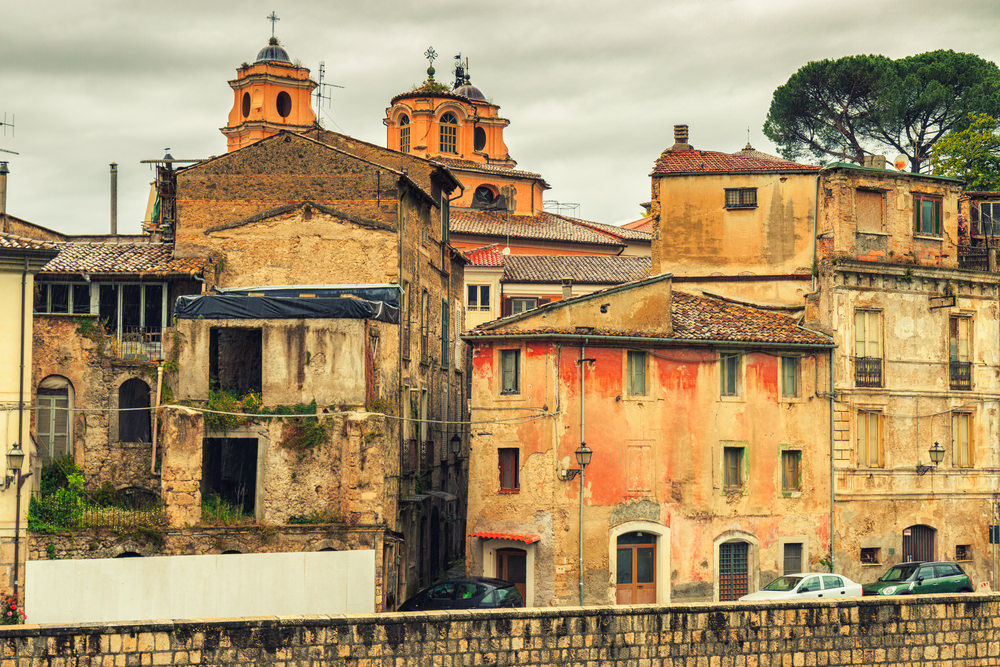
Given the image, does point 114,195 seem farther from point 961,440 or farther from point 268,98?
point 961,440

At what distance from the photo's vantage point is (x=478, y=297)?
189 feet

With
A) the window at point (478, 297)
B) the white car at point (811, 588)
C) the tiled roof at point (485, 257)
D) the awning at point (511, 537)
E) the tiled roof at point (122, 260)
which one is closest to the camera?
the white car at point (811, 588)

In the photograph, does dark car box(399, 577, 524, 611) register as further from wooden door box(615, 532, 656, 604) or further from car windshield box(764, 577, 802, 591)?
car windshield box(764, 577, 802, 591)

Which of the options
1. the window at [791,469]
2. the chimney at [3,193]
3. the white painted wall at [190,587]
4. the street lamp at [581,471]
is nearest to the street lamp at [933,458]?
the window at [791,469]

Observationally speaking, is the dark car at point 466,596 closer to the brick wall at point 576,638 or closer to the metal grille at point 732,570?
the brick wall at point 576,638

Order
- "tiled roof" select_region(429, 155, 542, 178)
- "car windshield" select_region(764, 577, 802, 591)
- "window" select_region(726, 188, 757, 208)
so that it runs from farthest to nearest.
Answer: "tiled roof" select_region(429, 155, 542, 178) < "window" select_region(726, 188, 757, 208) < "car windshield" select_region(764, 577, 802, 591)

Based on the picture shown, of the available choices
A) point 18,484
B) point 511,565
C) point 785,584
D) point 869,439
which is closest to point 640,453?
point 511,565

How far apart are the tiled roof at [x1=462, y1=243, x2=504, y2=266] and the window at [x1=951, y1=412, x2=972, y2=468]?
21803 millimetres

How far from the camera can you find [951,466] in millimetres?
41438

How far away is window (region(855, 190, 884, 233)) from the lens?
41406 mm

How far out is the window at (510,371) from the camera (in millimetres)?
37594

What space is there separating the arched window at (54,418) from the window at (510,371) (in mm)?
11862

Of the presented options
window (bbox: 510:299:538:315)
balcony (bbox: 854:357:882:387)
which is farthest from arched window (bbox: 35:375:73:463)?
window (bbox: 510:299:538:315)

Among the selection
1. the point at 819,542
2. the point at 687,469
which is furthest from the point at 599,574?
the point at 819,542
